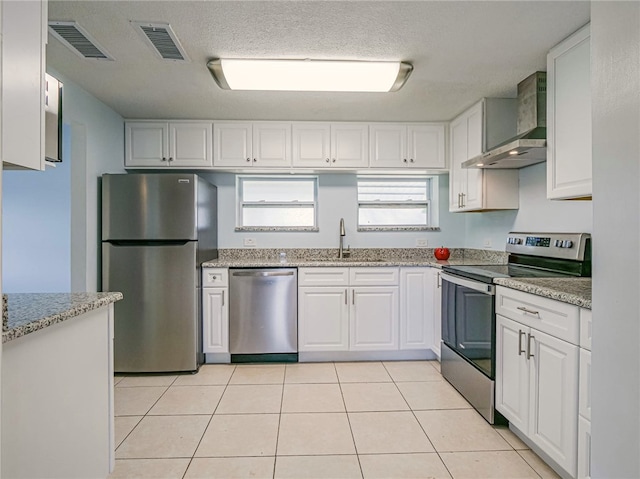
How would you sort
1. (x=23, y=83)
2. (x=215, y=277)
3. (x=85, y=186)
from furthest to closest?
(x=215, y=277) < (x=85, y=186) < (x=23, y=83)

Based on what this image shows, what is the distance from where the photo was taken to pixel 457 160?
337 cm

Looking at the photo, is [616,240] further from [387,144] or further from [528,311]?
[387,144]

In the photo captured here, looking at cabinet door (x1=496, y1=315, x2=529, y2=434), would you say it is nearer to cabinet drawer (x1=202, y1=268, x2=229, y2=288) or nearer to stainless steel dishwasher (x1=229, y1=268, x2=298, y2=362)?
stainless steel dishwasher (x1=229, y1=268, x2=298, y2=362)

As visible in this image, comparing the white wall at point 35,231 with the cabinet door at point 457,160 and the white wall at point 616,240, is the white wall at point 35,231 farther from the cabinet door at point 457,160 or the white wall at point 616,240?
the white wall at point 616,240

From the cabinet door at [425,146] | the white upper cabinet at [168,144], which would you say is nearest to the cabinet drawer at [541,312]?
the cabinet door at [425,146]

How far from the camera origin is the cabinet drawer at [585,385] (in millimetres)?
1482

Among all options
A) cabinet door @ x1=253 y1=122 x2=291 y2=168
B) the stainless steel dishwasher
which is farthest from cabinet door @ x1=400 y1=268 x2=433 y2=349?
cabinet door @ x1=253 y1=122 x2=291 y2=168

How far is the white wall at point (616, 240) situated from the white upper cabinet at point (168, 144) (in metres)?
3.17

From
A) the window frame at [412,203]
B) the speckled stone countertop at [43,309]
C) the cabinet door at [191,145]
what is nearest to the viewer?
the speckled stone countertop at [43,309]

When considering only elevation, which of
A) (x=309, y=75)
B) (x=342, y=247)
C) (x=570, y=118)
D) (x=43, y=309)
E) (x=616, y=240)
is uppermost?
(x=309, y=75)

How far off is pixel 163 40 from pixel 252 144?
57.1 inches

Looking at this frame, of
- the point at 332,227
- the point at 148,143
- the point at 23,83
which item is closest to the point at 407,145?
the point at 332,227

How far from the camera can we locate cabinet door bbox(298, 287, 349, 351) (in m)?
3.28

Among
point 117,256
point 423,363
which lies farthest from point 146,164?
point 423,363
